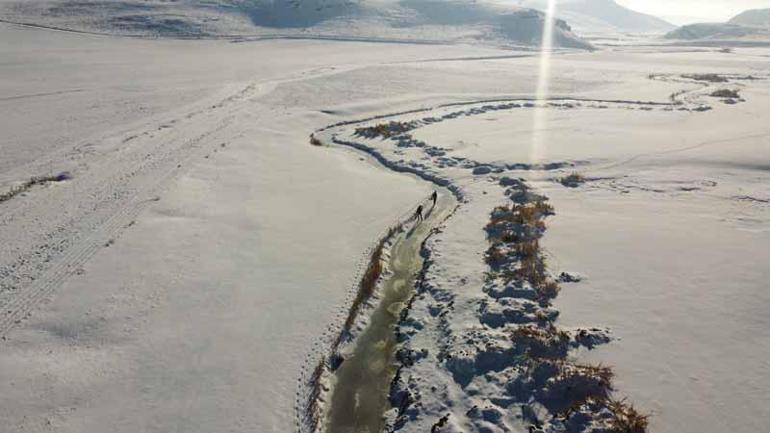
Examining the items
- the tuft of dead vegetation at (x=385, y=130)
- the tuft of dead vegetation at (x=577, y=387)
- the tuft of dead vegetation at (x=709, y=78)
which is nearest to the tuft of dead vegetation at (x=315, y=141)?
the tuft of dead vegetation at (x=385, y=130)

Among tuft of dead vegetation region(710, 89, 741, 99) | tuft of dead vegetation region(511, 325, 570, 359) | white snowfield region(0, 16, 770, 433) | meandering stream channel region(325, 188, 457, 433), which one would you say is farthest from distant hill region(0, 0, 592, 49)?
tuft of dead vegetation region(511, 325, 570, 359)

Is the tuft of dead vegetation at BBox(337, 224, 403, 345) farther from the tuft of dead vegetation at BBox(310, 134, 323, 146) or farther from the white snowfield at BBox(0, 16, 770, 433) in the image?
the tuft of dead vegetation at BBox(310, 134, 323, 146)

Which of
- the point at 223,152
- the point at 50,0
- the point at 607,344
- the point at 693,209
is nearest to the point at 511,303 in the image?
the point at 607,344

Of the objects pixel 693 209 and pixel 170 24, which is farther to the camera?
pixel 170 24

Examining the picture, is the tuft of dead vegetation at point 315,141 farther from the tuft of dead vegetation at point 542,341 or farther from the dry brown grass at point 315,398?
the tuft of dead vegetation at point 542,341

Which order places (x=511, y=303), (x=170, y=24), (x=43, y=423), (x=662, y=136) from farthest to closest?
(x=170, y=24) < (x=662, y=136) < (x=511, y=303) < (x=43, y=423)

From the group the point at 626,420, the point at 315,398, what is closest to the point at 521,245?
the point at 626,420

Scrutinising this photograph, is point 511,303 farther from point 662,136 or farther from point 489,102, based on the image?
point 489,102

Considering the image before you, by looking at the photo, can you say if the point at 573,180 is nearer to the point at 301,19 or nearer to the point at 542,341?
the point at 542,341
